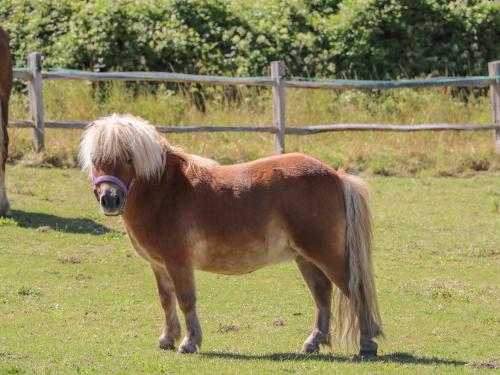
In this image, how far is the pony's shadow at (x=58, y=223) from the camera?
1216 cm

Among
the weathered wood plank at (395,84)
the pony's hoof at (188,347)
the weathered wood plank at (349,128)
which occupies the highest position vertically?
the weathered wood plank at (395,84)

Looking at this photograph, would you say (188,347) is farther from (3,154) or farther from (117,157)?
(3,154)

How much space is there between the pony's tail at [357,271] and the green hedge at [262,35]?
1182 cm

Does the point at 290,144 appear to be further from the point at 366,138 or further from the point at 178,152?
the point at 178,152

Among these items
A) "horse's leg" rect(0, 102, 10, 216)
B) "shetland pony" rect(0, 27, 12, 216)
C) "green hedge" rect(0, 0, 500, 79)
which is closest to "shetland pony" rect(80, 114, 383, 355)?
"horse's leg" rect(0, 102, 10, 216)

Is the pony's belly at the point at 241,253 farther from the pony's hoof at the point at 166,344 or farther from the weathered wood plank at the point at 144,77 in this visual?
the weathered wood plank at the point at 144,77

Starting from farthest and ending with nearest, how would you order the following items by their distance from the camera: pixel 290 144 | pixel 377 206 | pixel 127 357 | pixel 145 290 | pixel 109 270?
pixel 290 144, pixel 377 206, pixel 109 270, pixel 145 290, pixel 127 357

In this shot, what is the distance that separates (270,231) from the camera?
23.6 ft

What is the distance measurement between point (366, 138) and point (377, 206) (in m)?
3.40

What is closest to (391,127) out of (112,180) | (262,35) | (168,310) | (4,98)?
(262,35)

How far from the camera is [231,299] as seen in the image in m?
9.55

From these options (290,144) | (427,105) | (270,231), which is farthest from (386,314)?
(427,105)

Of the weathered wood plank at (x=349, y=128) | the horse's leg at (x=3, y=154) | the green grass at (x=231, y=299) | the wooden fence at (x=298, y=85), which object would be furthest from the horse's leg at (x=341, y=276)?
the weathered wood plank at (x=349, y=128)

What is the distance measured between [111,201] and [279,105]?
9.72 metres
